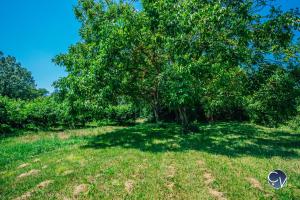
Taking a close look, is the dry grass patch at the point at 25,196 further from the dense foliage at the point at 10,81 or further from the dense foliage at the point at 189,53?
the dense foliage at the point at 10,81

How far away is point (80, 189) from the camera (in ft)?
27.0

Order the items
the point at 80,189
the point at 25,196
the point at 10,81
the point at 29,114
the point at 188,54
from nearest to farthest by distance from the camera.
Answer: the point at 25,196
the point at 80,189
the point at 188,54
the point at 29,114
the point at 10,81

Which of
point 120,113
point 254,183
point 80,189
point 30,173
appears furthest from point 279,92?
point 120,113

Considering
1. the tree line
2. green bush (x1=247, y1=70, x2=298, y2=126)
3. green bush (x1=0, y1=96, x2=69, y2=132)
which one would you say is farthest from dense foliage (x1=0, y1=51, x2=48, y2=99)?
green bush (x1=247, y1=70, x2=298, y2=126)

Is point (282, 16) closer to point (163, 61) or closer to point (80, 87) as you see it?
point (163, 61)

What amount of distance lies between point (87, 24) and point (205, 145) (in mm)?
18200

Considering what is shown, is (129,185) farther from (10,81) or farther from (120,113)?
(10,81)

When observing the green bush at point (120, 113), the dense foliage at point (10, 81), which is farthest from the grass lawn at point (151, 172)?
the dense foliage at point (10, 81)

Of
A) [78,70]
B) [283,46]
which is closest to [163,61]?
[78,70]

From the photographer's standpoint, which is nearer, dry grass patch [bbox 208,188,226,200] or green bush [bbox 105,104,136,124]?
dry grass patch [bbox 208,188,226,200]

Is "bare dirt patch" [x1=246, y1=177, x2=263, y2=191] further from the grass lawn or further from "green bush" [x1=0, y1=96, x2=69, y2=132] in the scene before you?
"green bush" [x1=0, y1=96, x2=69, y2=132]

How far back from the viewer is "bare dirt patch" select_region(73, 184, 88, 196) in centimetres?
795

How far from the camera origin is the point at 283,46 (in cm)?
1655

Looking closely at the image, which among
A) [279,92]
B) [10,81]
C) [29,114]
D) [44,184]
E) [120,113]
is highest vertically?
[10,81]
